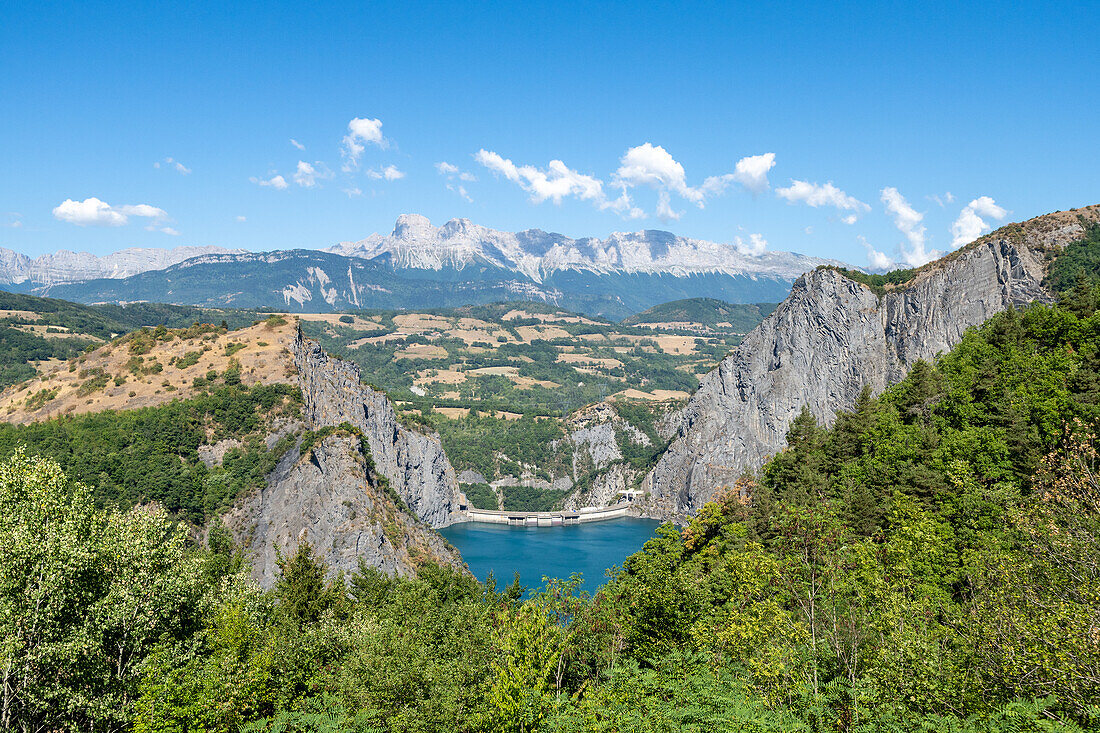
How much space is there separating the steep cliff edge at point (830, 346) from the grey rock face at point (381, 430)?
181 ft

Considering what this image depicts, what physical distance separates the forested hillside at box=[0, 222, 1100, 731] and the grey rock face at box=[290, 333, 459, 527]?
247ft

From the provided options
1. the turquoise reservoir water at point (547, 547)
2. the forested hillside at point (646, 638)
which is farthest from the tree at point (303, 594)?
the turquoise reservoir water at point (547, 547)

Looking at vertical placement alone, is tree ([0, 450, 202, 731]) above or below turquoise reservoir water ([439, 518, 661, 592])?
above

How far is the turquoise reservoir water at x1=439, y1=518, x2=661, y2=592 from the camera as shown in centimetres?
12450

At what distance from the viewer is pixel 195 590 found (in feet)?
80.6

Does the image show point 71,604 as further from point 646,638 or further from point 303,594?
point 646,638

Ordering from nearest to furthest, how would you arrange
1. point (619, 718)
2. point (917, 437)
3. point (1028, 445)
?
point (619, 718), point (1028, 445), point (917, 437)

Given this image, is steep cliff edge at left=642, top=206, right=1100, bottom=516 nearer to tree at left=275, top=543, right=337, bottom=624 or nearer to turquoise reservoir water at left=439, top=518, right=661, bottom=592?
turquoise reservoir water at left=439, top=518, right=661, bottom=592

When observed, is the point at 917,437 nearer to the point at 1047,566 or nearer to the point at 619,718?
the point at 1047,566

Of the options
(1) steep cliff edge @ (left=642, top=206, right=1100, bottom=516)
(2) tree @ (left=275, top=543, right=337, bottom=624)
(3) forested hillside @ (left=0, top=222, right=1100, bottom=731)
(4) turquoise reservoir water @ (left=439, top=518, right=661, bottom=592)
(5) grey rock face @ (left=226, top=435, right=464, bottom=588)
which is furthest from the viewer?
(4) turquoise reservoir water @ (left=439, top=518, right=661, bottom=592)

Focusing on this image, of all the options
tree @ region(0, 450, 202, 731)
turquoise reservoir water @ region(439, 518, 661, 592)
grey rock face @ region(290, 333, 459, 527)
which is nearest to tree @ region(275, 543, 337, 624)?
tree @ region(0, 450, 202, 731)

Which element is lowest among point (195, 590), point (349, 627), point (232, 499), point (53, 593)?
point (232, 499)

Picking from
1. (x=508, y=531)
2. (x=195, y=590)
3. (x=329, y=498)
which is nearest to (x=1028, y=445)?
(x=195, y=590)

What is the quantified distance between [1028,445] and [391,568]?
200ft
